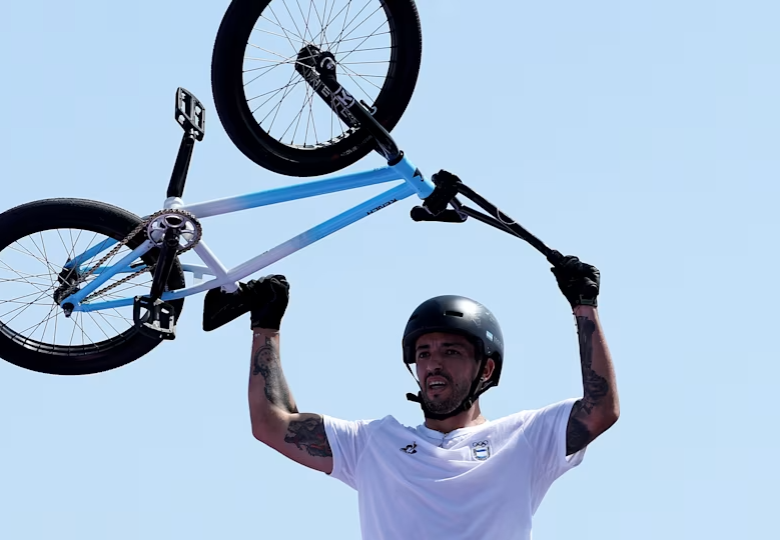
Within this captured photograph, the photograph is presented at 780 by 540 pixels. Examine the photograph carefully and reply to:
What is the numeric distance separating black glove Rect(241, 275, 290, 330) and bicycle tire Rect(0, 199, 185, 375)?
6.15ft

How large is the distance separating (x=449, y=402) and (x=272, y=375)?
37.6 inches

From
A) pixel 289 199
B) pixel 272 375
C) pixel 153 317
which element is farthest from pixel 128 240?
pixel 272 375

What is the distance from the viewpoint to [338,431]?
622cm

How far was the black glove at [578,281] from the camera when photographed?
6320 millimetres

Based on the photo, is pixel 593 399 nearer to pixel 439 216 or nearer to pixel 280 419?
pixel 280 419

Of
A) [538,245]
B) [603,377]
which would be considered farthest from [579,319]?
[538,245]

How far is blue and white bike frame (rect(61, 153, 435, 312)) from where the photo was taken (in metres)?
8.48

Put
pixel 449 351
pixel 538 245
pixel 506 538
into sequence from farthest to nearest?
pixel 538 245 < pixel 449 351 < pixel 506 538

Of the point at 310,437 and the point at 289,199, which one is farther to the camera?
the point at 289,199

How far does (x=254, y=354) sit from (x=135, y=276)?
7.99ft

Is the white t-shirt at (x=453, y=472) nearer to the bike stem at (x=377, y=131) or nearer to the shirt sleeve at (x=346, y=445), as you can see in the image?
the shirt sleeve at (x=346, y=445)

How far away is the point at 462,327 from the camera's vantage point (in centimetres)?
655

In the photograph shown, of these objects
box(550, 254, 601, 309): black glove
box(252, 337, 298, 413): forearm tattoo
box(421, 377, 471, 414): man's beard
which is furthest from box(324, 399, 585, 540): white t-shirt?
box(550, 254, 601, 309): black glove

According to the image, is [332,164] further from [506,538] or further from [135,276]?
[506,538]
